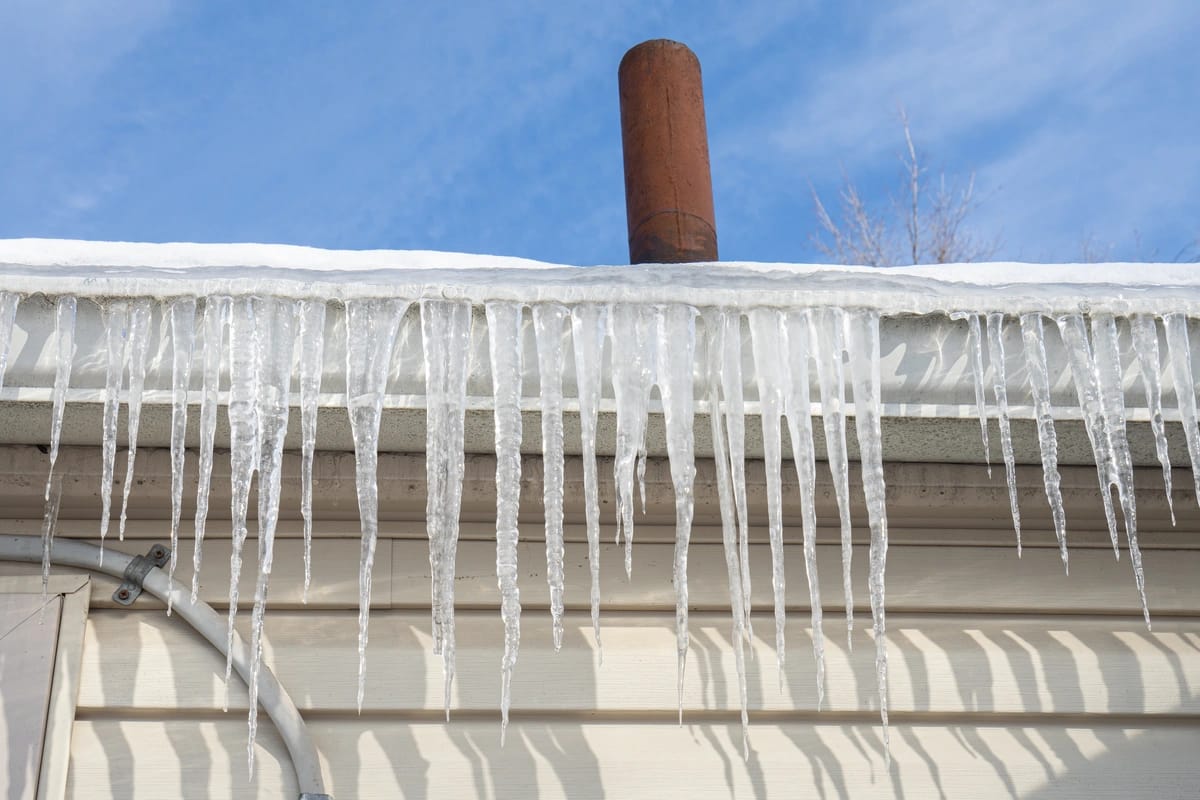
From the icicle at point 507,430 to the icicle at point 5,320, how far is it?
676 mm

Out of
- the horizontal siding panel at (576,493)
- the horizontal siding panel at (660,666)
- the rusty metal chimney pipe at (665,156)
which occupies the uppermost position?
the rusty metal chimney pipe at (665,156)

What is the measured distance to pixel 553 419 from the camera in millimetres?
1628

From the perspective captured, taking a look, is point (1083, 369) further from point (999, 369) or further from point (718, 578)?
point (718, 578)

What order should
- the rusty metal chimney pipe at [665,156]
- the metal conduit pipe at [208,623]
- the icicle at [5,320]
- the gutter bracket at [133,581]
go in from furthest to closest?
the rusty metal chimney pipe at [665,156], the gutter bracket at [133,581], the metal conduit pipe at [208,623], the icicle at [5,320]

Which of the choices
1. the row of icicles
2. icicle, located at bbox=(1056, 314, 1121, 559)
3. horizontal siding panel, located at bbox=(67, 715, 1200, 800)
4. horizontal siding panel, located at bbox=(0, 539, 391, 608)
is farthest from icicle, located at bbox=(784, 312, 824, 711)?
horizontal siding panel, located at bbox=(0, 539, 391, 608)

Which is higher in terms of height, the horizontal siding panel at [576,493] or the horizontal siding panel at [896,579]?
the horizontal siding panel at [576,493]

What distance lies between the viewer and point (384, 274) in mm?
1613

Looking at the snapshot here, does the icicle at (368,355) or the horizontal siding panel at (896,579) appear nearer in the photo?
the icicle at (368,355)

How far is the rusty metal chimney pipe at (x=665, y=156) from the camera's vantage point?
2.71m

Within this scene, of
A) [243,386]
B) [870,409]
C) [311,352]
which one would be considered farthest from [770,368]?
[243,386]

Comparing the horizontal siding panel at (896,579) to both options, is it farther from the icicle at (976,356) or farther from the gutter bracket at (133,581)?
the icicle at (976,356)

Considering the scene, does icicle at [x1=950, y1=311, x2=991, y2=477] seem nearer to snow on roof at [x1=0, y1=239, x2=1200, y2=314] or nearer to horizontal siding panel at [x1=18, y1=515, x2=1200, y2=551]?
snow on roof at [x1=0, y1=239, x2=1200, y2=314]

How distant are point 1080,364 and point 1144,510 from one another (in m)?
0.69

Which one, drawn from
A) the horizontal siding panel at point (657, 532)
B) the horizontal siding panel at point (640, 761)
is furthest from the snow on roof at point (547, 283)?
the horizontal siding panel at point (640, 761)
